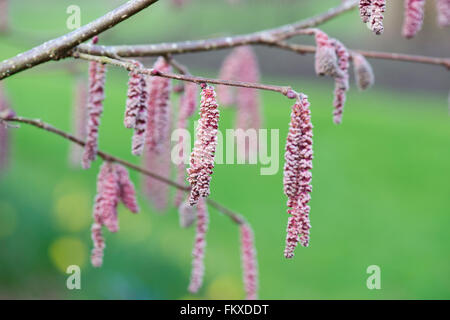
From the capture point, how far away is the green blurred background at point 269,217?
5629mm

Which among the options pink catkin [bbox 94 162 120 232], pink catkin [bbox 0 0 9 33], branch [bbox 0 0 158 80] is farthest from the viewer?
pink catkin [bbox 0 0 9 33]

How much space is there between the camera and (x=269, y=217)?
Result: 281 inches

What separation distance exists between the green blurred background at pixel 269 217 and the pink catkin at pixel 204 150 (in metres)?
1.86

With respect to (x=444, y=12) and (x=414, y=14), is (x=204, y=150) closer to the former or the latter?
(x=414, y=14)

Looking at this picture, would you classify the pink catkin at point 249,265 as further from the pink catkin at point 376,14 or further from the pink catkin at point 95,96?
the pink catkin at point 376,14

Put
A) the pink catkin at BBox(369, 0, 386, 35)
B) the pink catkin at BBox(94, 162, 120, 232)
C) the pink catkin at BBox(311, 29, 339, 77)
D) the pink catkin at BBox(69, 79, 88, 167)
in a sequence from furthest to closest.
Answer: the pink catkin at BBox(69, 79, 88, 167)
the pink catkin at BBox(94, 162, 120, 232)
the pink catkin at BBox(311, 29, 339, 77)
the pink catkin at BBox(369, 0, 386, 35)

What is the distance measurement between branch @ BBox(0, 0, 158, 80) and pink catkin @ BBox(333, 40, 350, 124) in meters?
0.62

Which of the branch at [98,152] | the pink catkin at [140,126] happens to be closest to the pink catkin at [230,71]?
the branch at [98,152]

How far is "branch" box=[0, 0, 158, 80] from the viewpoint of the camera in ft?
4.78

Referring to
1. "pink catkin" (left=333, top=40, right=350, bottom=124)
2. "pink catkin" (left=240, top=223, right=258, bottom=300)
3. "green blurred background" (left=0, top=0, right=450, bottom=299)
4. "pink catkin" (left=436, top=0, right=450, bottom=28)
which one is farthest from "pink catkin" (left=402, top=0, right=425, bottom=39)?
"green blurred background" (left=0, top=0, right=450, bottom=299)

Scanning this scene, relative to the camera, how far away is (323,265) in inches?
241

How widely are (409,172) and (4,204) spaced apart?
452 centimetres

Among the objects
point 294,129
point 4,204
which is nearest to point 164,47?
point 294,129

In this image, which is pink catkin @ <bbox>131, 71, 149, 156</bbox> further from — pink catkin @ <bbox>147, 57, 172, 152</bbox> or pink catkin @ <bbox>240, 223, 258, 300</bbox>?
pink catkin @ <bbox>240, 223, 258, 300</bbox>
